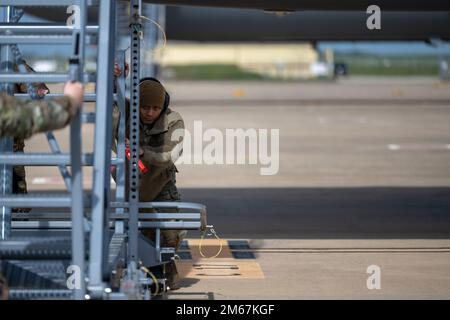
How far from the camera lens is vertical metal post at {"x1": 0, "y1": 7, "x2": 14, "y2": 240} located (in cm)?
703

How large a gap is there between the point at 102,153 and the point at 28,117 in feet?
2.99

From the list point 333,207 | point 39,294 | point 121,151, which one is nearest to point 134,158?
point 121,151

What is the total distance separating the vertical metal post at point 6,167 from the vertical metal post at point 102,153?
3.02ft

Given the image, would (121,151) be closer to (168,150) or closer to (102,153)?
(168,150)

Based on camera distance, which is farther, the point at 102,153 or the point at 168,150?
the point at 168,150

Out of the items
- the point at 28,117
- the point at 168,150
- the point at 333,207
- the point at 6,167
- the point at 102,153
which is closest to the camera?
the point at 28,117

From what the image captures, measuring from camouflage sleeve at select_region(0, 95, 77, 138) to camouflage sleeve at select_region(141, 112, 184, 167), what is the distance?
2291 millimetres

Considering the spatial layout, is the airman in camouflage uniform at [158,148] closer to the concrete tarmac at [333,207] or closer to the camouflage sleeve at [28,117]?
the concrete tarmac at [333,207]

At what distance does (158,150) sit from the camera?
764cm

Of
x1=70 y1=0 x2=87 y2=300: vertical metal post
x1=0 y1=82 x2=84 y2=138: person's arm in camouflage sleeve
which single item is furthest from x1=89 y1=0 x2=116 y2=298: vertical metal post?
x1=0 y1=82 x2=84 y2=138: person's arm in camouflage sleeve

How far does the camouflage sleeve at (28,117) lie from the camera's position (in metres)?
5.16

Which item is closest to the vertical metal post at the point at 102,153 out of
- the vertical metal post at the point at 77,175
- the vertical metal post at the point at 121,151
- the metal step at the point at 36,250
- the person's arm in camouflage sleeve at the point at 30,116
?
the vertical metal post at the point at 77,175
